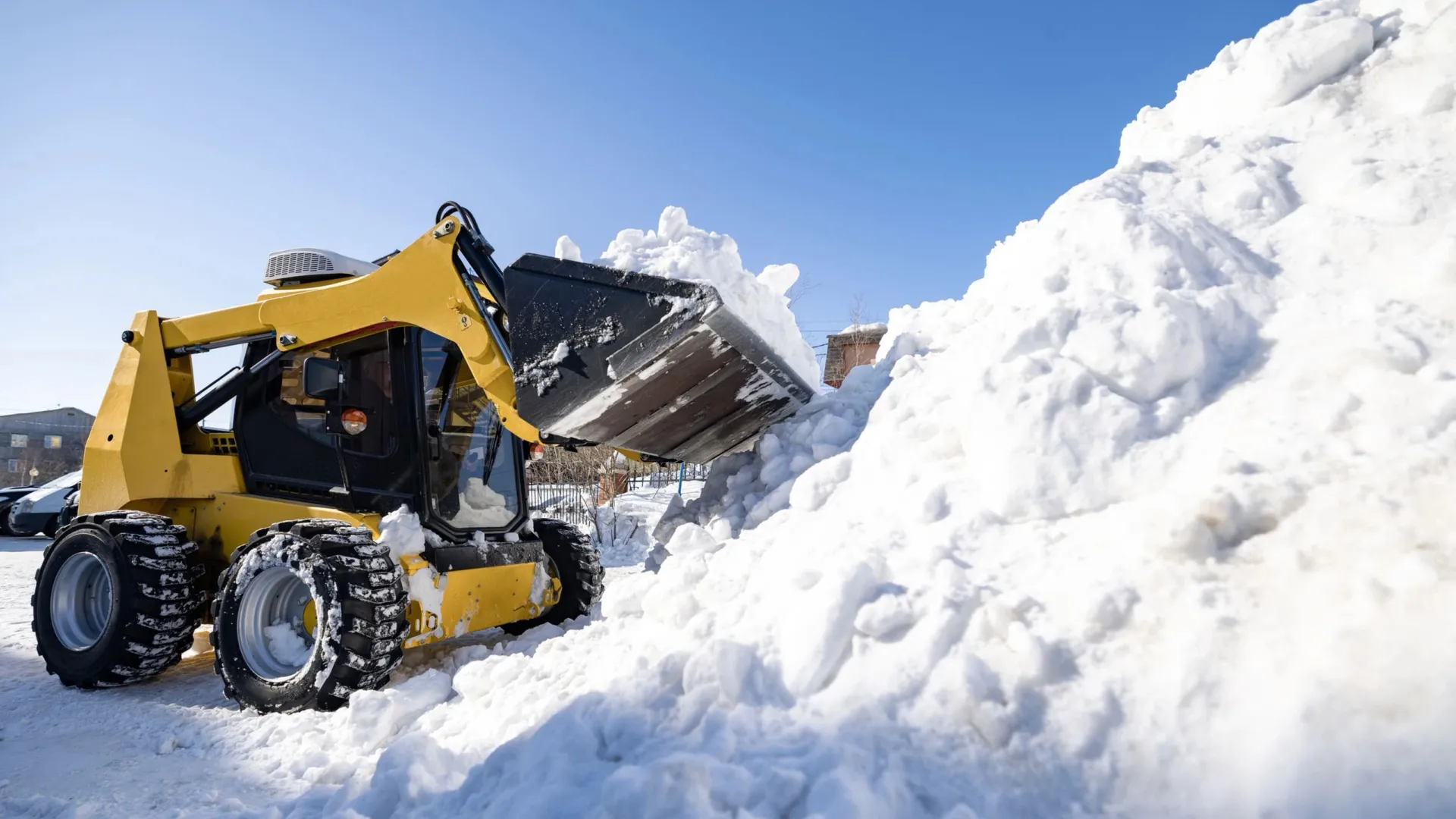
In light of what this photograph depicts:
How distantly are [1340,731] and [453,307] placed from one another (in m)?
3.88

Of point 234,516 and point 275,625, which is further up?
point 234,516

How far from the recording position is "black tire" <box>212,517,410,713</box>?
3.60 m

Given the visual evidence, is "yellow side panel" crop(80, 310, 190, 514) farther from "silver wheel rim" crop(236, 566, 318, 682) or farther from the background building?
the background building

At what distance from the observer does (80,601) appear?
4949mm

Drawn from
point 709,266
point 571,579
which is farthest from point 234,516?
point 709,266

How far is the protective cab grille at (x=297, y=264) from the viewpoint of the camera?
5027 millimetres

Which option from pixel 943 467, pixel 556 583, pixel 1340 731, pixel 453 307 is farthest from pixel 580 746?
pixel 556 583

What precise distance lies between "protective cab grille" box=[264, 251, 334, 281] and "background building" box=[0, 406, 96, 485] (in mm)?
38579

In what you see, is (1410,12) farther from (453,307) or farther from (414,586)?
(414,586)

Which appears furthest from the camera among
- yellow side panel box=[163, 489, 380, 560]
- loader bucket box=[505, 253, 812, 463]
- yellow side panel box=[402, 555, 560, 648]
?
yellow side panel box=[163, 489, 380, 560]

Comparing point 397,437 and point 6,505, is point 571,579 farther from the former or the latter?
point 6,505

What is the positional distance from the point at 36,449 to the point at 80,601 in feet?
142

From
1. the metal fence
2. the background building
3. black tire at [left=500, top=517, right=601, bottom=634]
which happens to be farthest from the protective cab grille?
the background building

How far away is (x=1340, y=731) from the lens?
1701mm
